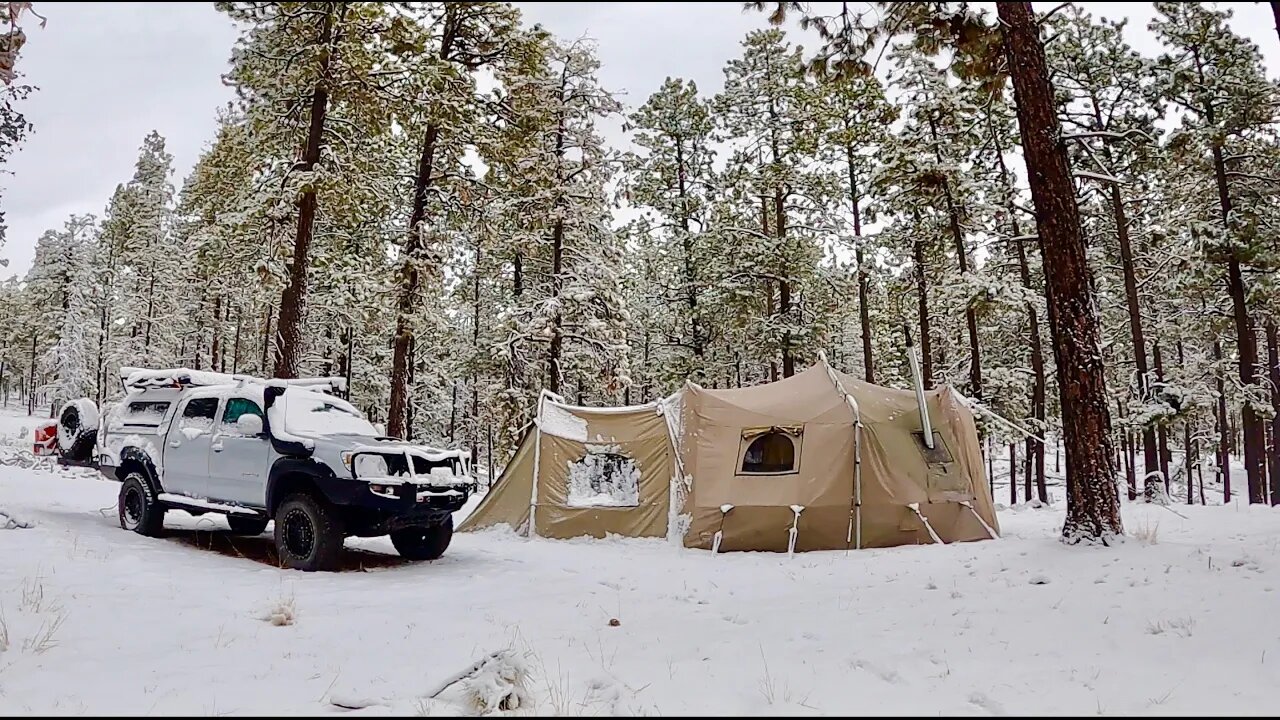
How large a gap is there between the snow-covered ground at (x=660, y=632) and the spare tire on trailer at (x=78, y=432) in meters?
2.40

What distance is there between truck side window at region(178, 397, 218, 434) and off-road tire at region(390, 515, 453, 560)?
8.89ft

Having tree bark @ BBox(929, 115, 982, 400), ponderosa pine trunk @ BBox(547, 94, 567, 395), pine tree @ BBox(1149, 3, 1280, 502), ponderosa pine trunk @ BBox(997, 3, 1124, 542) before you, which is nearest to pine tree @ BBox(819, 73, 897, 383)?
tree bark @ BBox(929, 115, 982, 400)

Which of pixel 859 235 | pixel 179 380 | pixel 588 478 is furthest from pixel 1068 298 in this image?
pixel 859 235

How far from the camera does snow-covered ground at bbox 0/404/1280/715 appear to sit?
3910 millimetres

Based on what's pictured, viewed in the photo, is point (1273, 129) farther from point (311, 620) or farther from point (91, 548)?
point (91, 548)

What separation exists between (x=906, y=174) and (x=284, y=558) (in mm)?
16733

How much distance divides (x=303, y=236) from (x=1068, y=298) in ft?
38.7

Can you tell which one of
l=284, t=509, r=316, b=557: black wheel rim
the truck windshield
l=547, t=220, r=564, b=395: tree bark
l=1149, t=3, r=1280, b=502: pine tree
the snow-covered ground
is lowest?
the snow-covered ground

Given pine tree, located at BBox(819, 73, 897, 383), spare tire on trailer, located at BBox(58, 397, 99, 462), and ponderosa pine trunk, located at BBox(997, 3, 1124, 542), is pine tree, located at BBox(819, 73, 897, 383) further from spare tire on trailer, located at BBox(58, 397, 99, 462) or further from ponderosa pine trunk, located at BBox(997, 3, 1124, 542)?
spare tire on trailer, located at BBox(58, 397, 99, 462)

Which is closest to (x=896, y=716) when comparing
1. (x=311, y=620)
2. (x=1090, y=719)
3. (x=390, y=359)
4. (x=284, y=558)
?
(x=1090, y=719)

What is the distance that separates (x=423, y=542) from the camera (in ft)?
29.6

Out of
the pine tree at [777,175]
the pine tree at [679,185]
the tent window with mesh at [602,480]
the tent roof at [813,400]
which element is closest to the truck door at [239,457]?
the tent window with mesh at [602,480]

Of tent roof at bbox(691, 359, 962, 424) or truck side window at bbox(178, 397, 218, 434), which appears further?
tent roof at bbox(691, 359, 962, 424)

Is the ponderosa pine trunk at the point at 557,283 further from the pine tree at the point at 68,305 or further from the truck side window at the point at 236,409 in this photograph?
the pine tree at the point at 68,305
